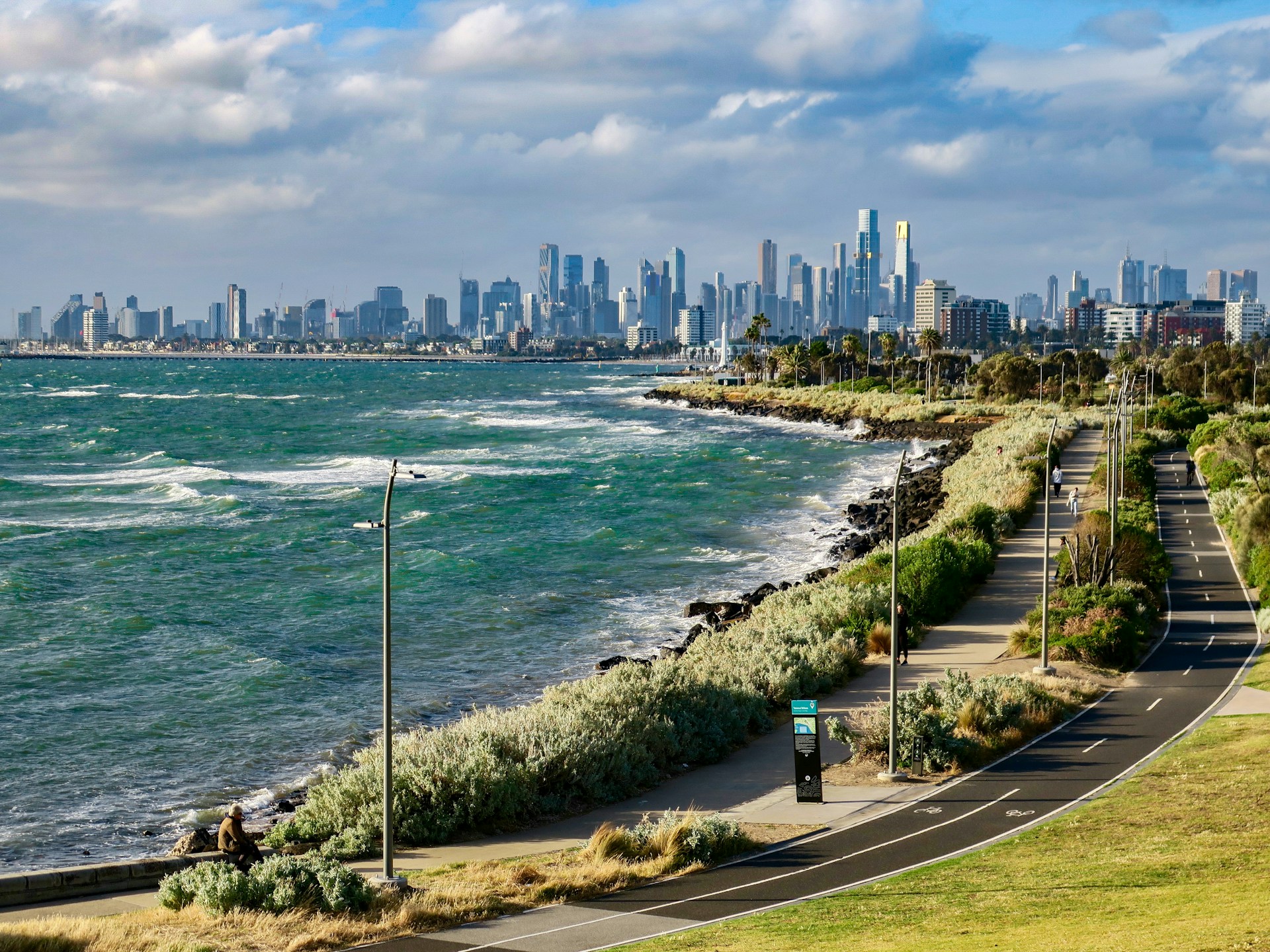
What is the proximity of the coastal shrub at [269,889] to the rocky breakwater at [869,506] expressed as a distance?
12.5 m

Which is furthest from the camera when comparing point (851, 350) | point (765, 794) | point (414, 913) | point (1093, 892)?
point (851, 350)

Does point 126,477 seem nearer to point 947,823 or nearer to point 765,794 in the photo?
point 765,794

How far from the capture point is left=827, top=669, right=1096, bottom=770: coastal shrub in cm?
2430

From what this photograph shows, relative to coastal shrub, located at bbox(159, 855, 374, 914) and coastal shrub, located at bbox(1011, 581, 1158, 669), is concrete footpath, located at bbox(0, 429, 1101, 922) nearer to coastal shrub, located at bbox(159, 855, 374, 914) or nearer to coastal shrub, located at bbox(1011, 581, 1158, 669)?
coastal shrub, located at bbox(1011, 581, 1158, 669)

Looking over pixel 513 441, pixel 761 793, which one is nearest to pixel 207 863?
pixel 761 793

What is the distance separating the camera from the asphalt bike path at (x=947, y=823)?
16.2 m

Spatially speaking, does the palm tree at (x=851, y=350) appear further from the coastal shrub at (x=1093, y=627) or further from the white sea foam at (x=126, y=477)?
the coastal shrub at (x=1093, y=627)

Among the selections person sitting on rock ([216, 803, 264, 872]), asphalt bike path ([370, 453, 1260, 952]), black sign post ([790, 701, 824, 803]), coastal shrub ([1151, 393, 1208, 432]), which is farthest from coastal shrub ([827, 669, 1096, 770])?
coastal shrub ([1151, 393, 1208, 432])

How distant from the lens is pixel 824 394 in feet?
467

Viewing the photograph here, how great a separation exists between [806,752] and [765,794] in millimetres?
1659

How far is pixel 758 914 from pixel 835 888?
5.52 feet

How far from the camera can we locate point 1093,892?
16.6 meters

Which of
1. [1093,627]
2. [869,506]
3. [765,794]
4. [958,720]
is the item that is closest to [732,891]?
[765,794]

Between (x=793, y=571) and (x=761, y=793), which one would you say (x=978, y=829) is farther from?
(x=793, y=571)
